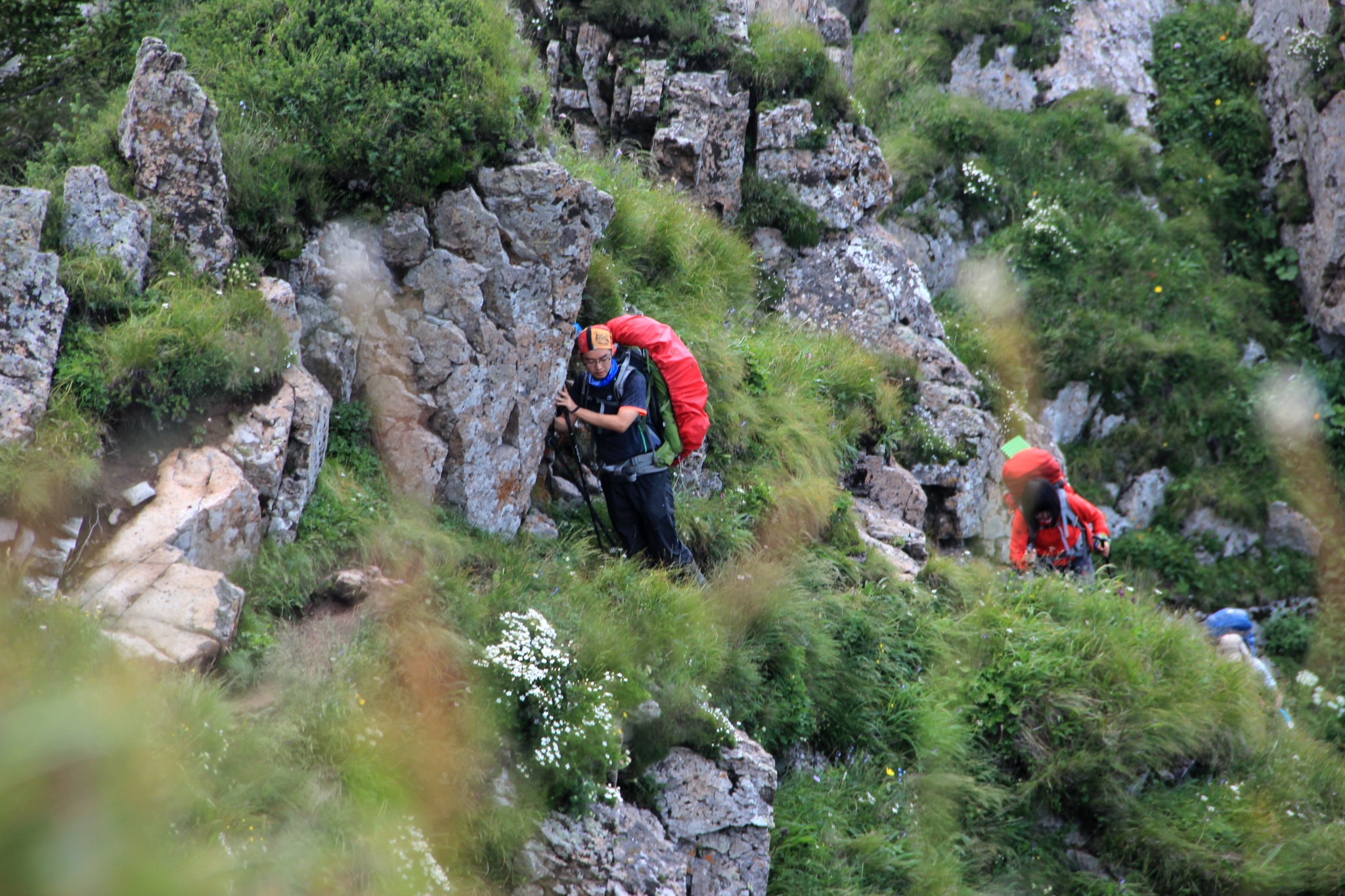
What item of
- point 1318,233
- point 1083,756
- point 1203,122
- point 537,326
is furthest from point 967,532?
point 1203,122

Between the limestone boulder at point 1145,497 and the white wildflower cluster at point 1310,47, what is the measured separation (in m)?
8.70

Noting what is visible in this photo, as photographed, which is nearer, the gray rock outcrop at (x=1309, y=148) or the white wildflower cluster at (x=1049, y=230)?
the white wildflower cluster at (x=1049, y=230)

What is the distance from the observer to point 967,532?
12.3m

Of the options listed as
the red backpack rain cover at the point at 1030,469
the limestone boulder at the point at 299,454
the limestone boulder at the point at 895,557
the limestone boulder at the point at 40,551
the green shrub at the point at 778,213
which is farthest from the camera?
the green shrub at the point at 778,213

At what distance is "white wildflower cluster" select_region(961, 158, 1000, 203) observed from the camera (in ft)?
55.2

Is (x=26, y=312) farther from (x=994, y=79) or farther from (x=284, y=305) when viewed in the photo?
(x=994, y=79)

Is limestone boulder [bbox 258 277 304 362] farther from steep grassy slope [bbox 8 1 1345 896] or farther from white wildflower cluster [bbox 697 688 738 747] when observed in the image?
white wildflower cluster [bbox 697 688 738 747]

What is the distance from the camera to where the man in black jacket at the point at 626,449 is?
8000 millimetres

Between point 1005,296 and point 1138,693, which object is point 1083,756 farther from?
point 1005,296

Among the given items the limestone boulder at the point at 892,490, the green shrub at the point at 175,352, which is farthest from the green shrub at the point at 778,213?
the green shrub at the point at 175,352

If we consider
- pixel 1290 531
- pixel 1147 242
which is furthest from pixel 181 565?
pixel 1147 242

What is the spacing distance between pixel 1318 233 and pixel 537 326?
16.0 m

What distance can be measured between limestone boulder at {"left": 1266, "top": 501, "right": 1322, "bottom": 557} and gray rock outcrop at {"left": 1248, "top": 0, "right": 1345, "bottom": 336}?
152 inches

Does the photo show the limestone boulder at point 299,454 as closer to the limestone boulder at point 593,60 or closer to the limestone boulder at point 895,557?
the limestone boulder at point 895,557
